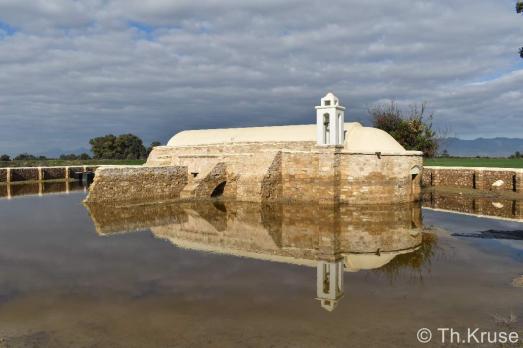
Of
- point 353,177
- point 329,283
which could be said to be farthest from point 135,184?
point 329,283

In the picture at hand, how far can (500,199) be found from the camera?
2073cm

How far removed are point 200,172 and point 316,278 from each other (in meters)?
13.5

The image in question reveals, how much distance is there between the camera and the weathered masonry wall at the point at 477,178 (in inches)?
920

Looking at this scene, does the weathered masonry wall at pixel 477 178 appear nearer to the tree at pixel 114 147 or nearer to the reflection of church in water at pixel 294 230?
the reflection of church in water at pixel 294 230

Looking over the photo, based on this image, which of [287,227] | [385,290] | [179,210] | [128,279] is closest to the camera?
[385,290]

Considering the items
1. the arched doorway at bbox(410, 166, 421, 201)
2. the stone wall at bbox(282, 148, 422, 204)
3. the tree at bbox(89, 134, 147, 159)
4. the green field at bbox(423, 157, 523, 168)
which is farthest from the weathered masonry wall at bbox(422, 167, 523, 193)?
the tree at bbox(89, 134, 147, 159)

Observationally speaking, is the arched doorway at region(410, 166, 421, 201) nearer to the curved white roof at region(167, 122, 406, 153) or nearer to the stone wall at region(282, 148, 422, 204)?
the stone wall at region(282, 148, 422, 204)

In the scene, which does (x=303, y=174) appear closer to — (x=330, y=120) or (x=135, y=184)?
(x=330, y=120)

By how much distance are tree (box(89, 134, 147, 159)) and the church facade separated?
3900cm

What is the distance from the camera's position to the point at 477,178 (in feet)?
83.1

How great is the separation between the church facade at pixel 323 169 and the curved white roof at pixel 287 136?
0.16ft

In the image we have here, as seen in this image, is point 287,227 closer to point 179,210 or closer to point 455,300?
point 179,210

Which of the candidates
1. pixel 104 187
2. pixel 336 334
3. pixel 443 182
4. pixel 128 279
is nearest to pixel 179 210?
pixel 104 187

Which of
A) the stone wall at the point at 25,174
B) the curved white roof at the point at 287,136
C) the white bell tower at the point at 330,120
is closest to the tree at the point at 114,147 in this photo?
the stone wall at the point at 25,174
